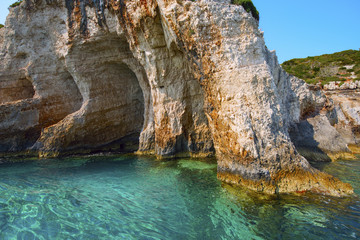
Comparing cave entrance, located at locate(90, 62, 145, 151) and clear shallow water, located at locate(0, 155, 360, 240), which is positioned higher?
cave entrance, located at locate(90, 62, 145, 151)

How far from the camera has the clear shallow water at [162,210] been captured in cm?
433

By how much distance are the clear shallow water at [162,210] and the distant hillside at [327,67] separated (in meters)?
25.6

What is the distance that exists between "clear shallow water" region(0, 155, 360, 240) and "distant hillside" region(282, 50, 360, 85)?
25.6 m

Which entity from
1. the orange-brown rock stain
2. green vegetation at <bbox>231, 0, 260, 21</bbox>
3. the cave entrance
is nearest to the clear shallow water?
the orange-brown rock stain

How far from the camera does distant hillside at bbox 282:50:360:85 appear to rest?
27775 mm

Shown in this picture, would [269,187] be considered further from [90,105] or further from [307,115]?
[90,105]

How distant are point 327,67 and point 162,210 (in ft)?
115

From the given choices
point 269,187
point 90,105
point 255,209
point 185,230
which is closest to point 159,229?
point 185,230

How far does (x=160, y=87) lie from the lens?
11.3m

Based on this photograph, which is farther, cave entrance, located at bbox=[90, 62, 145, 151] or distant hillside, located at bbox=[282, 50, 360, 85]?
distant hillside, located at bbox=[282, 50, 360, 85]

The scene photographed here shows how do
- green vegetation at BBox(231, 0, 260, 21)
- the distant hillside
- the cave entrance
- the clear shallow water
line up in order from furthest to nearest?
the distant hillside < the cave entrance < green vegetation at BBox(231, 0, 260, 21) < the clear shallow water

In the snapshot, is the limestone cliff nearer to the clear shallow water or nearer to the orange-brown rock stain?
the orange-brown rock stain

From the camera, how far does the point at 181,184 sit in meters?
7.20

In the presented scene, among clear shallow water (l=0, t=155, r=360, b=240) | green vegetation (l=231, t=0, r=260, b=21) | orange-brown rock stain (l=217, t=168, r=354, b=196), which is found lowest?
clear shallow water (l=0, t=155, r=360, b=240)
